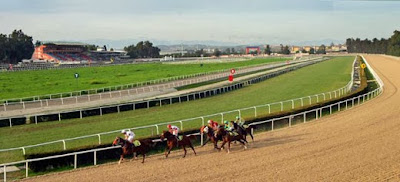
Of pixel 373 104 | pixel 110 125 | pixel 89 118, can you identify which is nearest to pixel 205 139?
pixel 110 125

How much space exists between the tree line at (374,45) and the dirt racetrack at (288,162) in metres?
96.1

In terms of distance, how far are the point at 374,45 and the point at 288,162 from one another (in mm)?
159687

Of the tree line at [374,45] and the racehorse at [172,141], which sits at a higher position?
the tree line at [374,45]

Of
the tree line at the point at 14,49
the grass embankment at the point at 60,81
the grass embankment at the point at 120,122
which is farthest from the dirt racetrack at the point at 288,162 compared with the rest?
the tree line at the point at 14,49

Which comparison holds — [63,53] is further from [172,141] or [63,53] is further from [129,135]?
[129,135]

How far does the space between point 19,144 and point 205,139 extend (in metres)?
6.02

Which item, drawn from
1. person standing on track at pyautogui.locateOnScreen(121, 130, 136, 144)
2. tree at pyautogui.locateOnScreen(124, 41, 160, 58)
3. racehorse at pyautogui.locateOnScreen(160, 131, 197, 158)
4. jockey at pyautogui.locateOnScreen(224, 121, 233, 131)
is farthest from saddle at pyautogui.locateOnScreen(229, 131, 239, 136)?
tree at pyautogui.locateOnScreen(124, 41, 160, 58)

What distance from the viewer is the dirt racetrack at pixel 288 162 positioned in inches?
389

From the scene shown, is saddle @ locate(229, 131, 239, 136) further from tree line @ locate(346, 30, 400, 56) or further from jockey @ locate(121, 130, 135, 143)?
tree line @ locate(346, 30, 400, 56)

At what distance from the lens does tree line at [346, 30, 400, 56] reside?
115812mm

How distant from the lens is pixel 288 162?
1105 centimetres

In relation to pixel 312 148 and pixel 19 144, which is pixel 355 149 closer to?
pixel 312 148

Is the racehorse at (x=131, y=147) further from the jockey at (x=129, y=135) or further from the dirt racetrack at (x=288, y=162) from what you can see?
the dirt racetrack at (x=288, y=162)

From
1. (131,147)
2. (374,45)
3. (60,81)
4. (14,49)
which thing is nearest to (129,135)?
(131,147)
